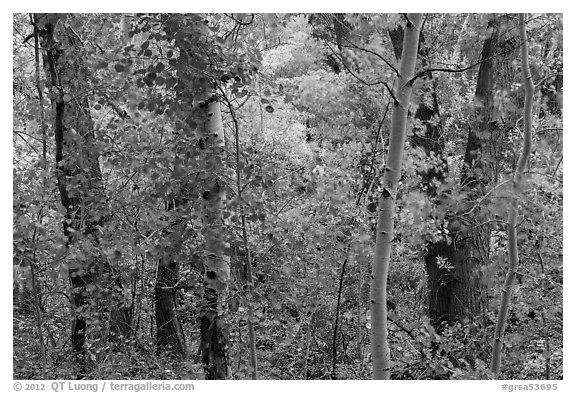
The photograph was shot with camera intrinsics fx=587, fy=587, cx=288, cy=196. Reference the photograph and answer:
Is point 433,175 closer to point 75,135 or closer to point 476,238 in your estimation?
point 476,238

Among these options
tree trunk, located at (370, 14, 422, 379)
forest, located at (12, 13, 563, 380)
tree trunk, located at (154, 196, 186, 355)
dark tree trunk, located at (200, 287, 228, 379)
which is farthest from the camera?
tree trunk, located at (154, 196, 186, 355)

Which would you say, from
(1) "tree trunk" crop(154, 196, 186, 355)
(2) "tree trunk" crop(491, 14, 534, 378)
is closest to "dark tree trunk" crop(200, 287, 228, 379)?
(1) "tree trunk" crop(154, 196, 186, 355)

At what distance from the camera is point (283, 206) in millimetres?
3625

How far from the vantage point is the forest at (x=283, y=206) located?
10.0 ft

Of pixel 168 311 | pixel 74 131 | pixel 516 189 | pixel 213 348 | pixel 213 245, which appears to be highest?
pixel 74 131

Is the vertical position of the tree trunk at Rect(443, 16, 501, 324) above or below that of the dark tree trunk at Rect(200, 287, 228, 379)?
above

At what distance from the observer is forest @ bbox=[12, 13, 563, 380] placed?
120 inches

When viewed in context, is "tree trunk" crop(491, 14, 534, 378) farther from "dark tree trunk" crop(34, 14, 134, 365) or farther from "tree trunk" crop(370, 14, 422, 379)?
"dark tree trunk" crop(34, 14, 134, 365)

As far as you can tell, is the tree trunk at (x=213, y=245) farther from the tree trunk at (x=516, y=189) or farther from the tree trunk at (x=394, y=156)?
the tree trunk at (x=516, y=189)

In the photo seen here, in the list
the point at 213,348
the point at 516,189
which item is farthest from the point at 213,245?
the point at 516,189

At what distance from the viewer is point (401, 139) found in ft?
8.86
